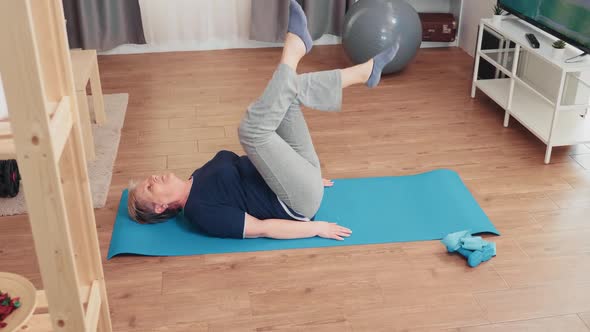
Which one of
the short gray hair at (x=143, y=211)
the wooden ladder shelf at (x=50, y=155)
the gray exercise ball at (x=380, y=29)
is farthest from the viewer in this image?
the gray exercise ball at (x=380, y=29)

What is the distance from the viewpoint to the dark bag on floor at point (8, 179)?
104 inches

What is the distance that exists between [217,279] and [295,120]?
25.0 inches

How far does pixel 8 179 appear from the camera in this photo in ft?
8.69

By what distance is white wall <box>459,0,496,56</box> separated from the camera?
4.30 metres

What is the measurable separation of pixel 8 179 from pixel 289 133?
123 centimetres

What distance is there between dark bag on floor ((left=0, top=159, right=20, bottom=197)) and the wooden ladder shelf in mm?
1187

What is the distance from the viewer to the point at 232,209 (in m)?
2.34

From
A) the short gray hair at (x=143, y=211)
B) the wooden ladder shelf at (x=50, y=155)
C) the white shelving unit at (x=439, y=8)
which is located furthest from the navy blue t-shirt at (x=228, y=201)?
the white shelving unit at (x=439, y=8)

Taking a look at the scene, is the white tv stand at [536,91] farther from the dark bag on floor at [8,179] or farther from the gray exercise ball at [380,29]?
the dark bag on floor at [8,179]

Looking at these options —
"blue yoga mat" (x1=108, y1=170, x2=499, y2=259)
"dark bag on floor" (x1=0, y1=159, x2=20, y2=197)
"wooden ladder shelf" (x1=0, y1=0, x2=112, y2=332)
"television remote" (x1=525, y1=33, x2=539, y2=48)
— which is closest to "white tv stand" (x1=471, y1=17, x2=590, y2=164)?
"television remote" (x1=525, y1=33, x2=539, y2=48)

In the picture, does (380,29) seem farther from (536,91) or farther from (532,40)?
(536,91)

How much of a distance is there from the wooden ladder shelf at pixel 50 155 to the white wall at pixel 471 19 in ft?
11.2

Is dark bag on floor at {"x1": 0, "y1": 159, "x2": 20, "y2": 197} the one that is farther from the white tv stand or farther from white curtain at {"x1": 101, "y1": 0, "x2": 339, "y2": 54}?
the white tv stand

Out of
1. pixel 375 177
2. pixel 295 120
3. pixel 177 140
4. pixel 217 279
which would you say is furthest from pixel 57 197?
pixel 177 140
